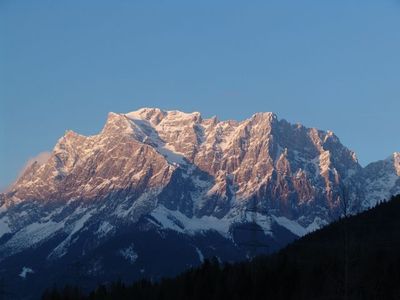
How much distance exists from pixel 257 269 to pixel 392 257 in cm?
2406

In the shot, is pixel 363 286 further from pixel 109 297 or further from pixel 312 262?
pixel 109 297

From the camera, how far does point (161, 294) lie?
18625 centimetres

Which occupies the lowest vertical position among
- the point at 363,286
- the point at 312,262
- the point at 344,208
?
the point at 344,208

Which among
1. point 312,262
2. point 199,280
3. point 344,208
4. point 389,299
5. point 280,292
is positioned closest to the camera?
point 344,208

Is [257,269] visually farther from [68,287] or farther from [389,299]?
[68,287]

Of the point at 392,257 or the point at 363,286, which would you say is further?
the point at 392,257

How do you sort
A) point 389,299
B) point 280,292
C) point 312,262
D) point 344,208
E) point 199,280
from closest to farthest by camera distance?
point 344,208 → point 389,299 → point 280,292 → point 199,280 → point 312,262

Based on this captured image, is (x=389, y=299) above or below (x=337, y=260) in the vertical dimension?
below

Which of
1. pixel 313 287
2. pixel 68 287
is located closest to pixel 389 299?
pixel 313 287

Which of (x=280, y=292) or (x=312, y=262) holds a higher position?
(x=312, y=262)

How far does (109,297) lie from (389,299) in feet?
197

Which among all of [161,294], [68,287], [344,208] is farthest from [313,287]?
[344,208]

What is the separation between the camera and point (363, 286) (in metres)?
156

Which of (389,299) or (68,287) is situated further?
(68,287)
